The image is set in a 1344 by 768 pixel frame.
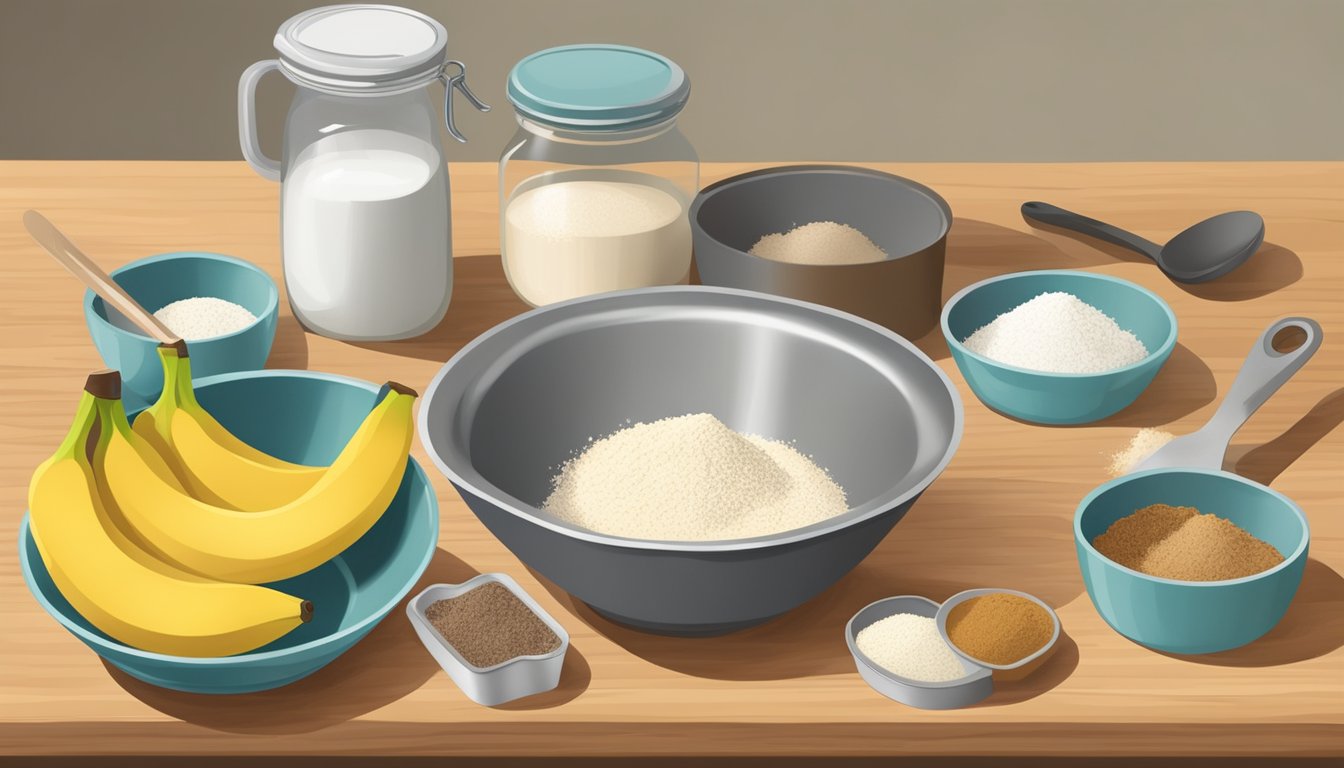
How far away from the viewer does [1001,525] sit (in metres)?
1.24

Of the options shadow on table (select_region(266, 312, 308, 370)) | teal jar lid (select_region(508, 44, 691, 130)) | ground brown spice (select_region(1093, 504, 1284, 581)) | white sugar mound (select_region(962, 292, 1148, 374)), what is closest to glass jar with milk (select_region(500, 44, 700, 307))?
teal jar lid (select_region(508, 44, 691, 130))

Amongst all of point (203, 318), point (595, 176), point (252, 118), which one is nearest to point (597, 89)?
point (595, 176)

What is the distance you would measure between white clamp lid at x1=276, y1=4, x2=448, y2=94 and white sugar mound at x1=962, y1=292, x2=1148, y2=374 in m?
0.57

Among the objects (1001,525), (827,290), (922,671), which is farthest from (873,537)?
(827,290)

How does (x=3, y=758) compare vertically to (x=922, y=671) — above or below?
below

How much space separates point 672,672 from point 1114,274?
0.78m

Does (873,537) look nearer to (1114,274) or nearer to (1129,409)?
(1129,409)

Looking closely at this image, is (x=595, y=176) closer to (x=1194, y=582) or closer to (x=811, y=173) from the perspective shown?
(x=811, y=173)

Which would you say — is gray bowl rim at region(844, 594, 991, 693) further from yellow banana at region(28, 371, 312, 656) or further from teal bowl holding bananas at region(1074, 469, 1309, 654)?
yellow banana at region(28, 371, 312, 656)

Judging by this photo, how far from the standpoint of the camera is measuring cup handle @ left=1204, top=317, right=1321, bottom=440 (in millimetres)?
1292

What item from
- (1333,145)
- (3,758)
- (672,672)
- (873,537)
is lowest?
(1333,145)

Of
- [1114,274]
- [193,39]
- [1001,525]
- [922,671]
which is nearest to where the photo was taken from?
[922,671]

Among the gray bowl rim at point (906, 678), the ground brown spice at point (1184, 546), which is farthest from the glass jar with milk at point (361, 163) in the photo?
the ground brown spice at point (1184, 546)

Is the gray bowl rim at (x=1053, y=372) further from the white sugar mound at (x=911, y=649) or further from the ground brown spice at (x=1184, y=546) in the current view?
the white sugar mound at (x=911, y=649)
